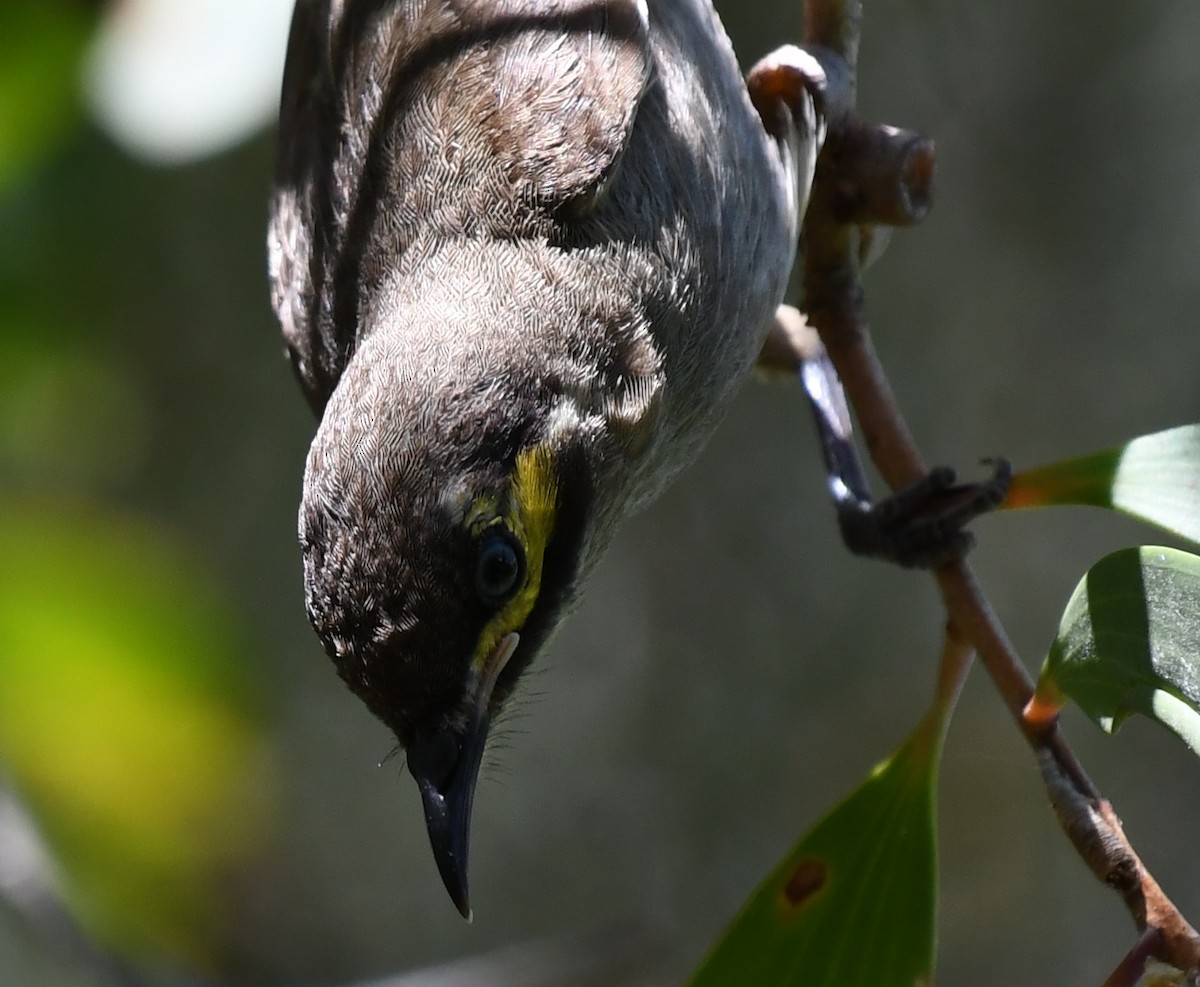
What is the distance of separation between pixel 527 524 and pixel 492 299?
38 cm

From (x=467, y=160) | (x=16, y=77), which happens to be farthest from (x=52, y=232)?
(x=467, y=160)

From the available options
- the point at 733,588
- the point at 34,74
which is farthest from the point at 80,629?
the point at 733,588

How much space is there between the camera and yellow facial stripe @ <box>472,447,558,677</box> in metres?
1.95

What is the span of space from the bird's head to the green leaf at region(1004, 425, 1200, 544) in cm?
74

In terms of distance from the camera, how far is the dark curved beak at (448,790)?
190 centimetres

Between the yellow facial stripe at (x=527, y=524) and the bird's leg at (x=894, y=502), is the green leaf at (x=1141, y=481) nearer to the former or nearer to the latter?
the bird's leg at (x=894, y=502)

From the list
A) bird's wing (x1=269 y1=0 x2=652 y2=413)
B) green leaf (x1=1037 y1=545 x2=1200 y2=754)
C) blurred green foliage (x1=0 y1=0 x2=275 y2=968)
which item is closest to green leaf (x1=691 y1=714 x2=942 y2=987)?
green leaf (x1=1037 y1=545 x2=1200 y2=754)

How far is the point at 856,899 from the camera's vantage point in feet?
6.89

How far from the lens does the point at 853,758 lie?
578 cm

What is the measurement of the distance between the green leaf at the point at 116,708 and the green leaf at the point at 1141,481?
2043 millimetres

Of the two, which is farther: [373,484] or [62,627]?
[62,627]

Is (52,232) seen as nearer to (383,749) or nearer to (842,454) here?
(842,454)

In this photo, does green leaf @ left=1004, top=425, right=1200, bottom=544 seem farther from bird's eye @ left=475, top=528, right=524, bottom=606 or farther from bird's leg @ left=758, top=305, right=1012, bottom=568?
bird's eye @ left=475, top=528, right=524, bottom=606

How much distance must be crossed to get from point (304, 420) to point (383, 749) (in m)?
1.53
